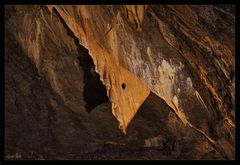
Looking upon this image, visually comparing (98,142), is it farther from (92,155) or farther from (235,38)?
(235,38)

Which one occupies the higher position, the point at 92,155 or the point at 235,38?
the point at 235,38

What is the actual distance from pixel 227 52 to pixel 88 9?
6.39 ft

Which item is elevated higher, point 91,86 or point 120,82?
point 120,82

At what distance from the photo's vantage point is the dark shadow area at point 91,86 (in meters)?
6.80

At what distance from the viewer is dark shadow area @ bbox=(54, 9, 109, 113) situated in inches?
268

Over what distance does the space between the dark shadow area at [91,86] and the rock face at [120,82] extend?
16mm

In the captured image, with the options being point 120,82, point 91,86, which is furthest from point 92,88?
point 120,82

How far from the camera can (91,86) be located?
23.1 ft

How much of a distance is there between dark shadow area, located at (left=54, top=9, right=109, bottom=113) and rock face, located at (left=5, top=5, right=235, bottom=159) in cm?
2

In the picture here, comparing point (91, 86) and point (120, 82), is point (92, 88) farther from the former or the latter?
point (120, 82)

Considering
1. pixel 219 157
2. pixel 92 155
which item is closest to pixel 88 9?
pixel 92 155

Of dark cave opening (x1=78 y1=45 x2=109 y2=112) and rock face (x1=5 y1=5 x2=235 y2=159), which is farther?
dark cave opening (x1=78 y1=45 x2=109 y2=112)

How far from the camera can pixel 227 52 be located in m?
5.80

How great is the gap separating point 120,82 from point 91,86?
75 cm
